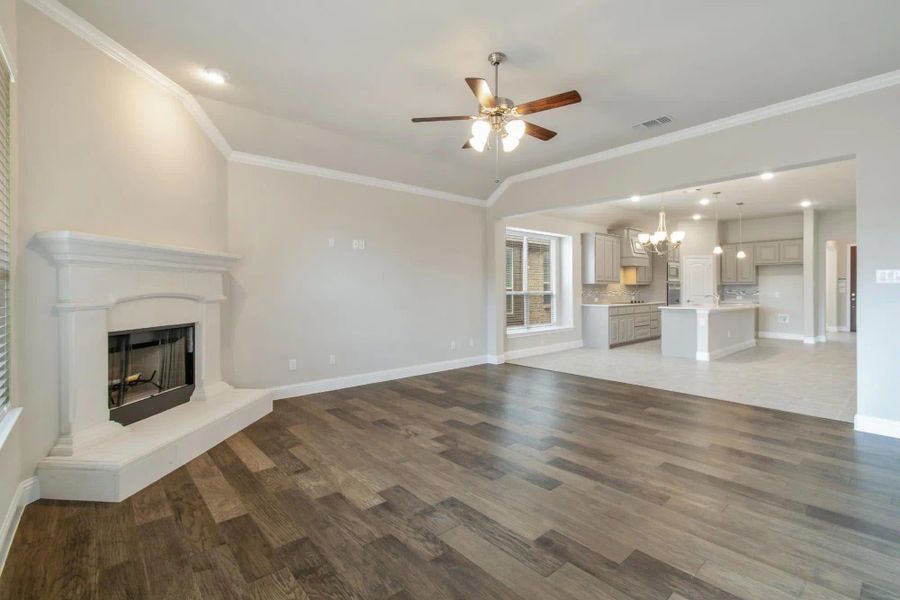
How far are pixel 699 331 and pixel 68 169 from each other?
8164 millimetres

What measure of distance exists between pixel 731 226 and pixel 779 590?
424 inches

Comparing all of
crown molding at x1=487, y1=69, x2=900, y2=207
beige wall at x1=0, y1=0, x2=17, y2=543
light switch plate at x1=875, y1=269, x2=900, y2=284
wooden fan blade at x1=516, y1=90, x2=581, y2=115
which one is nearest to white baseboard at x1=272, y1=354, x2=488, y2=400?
beige wall at x1=0, y1=0, x2=17, y2=543

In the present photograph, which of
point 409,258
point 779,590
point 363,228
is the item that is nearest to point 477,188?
point 409,258

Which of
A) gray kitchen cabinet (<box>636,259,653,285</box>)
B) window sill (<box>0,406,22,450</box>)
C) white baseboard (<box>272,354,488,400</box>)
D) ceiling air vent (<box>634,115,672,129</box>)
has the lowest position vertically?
white baseboard (<box>272,354,488,400</box>)

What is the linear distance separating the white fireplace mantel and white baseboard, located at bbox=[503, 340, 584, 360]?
15.5ft

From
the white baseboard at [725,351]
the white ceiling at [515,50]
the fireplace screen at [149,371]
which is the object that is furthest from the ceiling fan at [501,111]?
the white baseboard at [725,351]

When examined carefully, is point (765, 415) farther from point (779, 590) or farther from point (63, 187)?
point (63, 187)

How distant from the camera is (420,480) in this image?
8.68 ft

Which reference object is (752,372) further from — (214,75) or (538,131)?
(214,75)

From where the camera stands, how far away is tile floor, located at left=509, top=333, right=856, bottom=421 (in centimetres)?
446

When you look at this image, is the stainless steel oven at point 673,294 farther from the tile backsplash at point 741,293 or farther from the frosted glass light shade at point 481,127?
the frosted glass light shade at point 481,127

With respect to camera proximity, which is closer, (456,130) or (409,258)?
(456,130)

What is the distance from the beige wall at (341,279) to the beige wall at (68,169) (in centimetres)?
102

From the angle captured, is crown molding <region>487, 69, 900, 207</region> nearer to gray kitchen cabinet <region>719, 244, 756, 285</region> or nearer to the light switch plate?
the light switch plate
